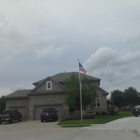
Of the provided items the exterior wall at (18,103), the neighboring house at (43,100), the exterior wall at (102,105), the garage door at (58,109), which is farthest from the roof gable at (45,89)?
the exterior wall at (102,105)

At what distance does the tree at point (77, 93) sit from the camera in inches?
1203

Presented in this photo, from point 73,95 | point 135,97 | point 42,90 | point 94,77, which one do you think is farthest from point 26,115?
point 135,97

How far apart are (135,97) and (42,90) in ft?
161

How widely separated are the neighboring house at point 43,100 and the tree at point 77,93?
340cm

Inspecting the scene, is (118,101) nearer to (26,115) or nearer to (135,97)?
(135,97)

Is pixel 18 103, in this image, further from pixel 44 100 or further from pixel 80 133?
pixel 80 133

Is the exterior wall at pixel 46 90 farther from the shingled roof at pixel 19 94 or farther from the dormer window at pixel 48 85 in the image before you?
the shingled roof at pixel 19 94

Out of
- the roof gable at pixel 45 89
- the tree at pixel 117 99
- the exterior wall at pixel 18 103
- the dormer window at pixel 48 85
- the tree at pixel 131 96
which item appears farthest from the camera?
the tree at pixel 117 99

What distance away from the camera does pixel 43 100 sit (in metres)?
35.3

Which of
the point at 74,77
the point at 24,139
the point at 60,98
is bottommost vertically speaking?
the point at 24,139

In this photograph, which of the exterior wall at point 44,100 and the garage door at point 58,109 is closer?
the garage door at point 58,109

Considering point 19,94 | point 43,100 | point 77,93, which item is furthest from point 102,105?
point 19,94

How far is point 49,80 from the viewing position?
120 ft

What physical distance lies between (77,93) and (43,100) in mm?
6996
